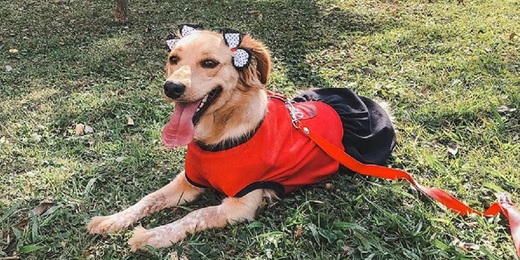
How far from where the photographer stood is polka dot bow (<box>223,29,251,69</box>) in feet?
10.0

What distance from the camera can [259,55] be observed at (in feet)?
10.6

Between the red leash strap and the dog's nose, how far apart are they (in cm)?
97

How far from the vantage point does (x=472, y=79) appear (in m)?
5.45

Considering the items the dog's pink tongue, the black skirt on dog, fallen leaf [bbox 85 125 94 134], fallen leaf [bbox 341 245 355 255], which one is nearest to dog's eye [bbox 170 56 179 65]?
the dog's pink tongue

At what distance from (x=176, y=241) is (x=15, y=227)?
1.12 m

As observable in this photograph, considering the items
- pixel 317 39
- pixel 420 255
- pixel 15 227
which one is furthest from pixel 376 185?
pixel 317 39

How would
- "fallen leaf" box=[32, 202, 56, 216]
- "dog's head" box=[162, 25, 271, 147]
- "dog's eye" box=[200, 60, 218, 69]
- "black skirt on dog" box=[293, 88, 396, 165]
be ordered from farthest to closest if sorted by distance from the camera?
1. "black skirt on dog" box=[293, 88, 396, 165]
2. "fallen leaf" box=[32, 202, 56, 216]
3. "dog's eye" box=[200, 60, 218, 69]
4. "dog's head" box=[162, 25, 271, 147]

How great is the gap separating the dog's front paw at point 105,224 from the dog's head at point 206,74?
2.22 ft

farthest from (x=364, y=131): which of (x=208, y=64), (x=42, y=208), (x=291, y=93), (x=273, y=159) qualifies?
(x=42, y=208)

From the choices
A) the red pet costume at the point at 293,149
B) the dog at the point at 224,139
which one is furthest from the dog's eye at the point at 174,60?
the red pet costume at the point at 293,149

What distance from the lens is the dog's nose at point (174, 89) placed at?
2.80m

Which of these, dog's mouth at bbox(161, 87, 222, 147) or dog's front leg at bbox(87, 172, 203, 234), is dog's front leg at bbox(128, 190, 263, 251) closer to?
dog's front leg at bbox(87, 172, 203, 234)

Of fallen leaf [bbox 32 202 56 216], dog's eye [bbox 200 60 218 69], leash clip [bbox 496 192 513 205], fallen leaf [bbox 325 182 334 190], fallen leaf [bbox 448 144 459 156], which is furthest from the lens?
fallen leaf [bbox 448 144 459 156]

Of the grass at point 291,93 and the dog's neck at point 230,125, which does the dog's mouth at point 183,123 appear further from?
the grass at point 291,93
